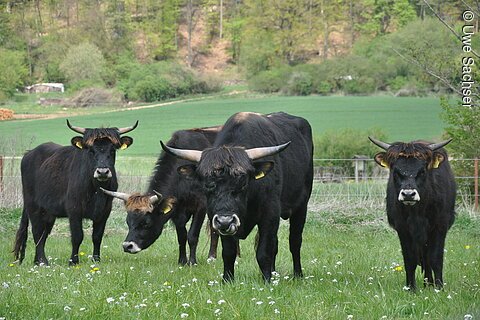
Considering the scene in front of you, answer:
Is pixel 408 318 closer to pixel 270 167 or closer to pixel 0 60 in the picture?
pixel 270 167

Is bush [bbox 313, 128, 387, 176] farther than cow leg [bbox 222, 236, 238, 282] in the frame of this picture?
Yes

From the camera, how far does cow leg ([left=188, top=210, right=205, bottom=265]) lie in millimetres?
12801

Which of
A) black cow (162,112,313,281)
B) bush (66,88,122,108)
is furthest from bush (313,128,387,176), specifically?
black cow (162,112,313,281)

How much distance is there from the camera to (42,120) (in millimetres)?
34812

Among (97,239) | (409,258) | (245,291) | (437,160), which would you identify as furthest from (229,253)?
(97,239)

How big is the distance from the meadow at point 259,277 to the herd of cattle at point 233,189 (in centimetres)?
44

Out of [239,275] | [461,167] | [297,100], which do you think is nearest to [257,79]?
[297,100]

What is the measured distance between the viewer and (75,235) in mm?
12469

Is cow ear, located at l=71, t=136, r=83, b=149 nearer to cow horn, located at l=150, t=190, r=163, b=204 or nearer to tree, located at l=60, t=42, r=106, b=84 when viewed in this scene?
cow horn, located at l=150, t=190, r=163, b=204

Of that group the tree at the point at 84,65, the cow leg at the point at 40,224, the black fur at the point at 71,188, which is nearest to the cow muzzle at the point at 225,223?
the black fur at the point at 71,188

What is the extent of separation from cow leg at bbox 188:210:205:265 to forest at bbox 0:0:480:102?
27.8 meters

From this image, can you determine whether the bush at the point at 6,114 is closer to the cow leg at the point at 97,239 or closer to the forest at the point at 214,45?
the forest at the point at 214,45

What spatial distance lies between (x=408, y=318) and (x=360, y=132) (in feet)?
105

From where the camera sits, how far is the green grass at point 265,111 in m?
33.3
